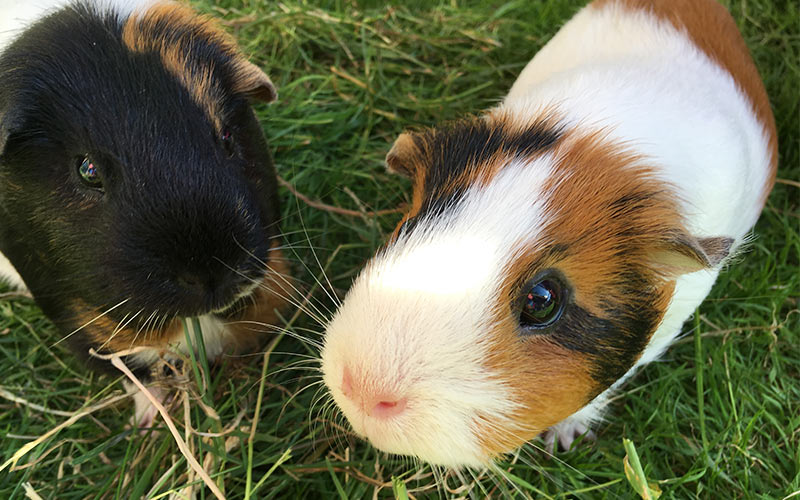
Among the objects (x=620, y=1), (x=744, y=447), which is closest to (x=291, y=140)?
(x=620, y=1)

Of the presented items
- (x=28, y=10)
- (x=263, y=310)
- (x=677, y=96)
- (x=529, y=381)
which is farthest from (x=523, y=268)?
(x=28, y=10)

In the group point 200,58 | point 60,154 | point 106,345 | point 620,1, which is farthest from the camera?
point 620,1

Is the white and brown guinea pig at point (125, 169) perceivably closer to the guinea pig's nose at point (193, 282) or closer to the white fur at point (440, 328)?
the guinea pig's nose at point (193, 282)

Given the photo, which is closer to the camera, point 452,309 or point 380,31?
point 452,309

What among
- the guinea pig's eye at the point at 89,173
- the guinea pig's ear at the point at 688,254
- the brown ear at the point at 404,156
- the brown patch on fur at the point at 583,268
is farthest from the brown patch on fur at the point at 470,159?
the guinea pig's eye at the point at 89,173

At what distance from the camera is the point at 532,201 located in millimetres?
1475

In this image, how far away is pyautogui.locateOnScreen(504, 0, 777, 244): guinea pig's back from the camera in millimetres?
1778

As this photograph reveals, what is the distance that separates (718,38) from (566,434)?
1678 millimetres

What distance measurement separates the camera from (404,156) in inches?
72.3

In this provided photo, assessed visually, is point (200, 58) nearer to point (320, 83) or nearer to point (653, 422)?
point (320, 83)

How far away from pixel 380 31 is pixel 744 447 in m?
2.66

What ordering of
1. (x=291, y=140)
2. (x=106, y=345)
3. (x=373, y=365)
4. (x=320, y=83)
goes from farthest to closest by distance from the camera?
(x=320, y=83)
(x=291, y=140)
(x=106, y=345)
(x=373, y=365)

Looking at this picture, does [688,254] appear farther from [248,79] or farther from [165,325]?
[165,325]

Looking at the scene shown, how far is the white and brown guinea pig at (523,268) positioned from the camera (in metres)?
1.38
